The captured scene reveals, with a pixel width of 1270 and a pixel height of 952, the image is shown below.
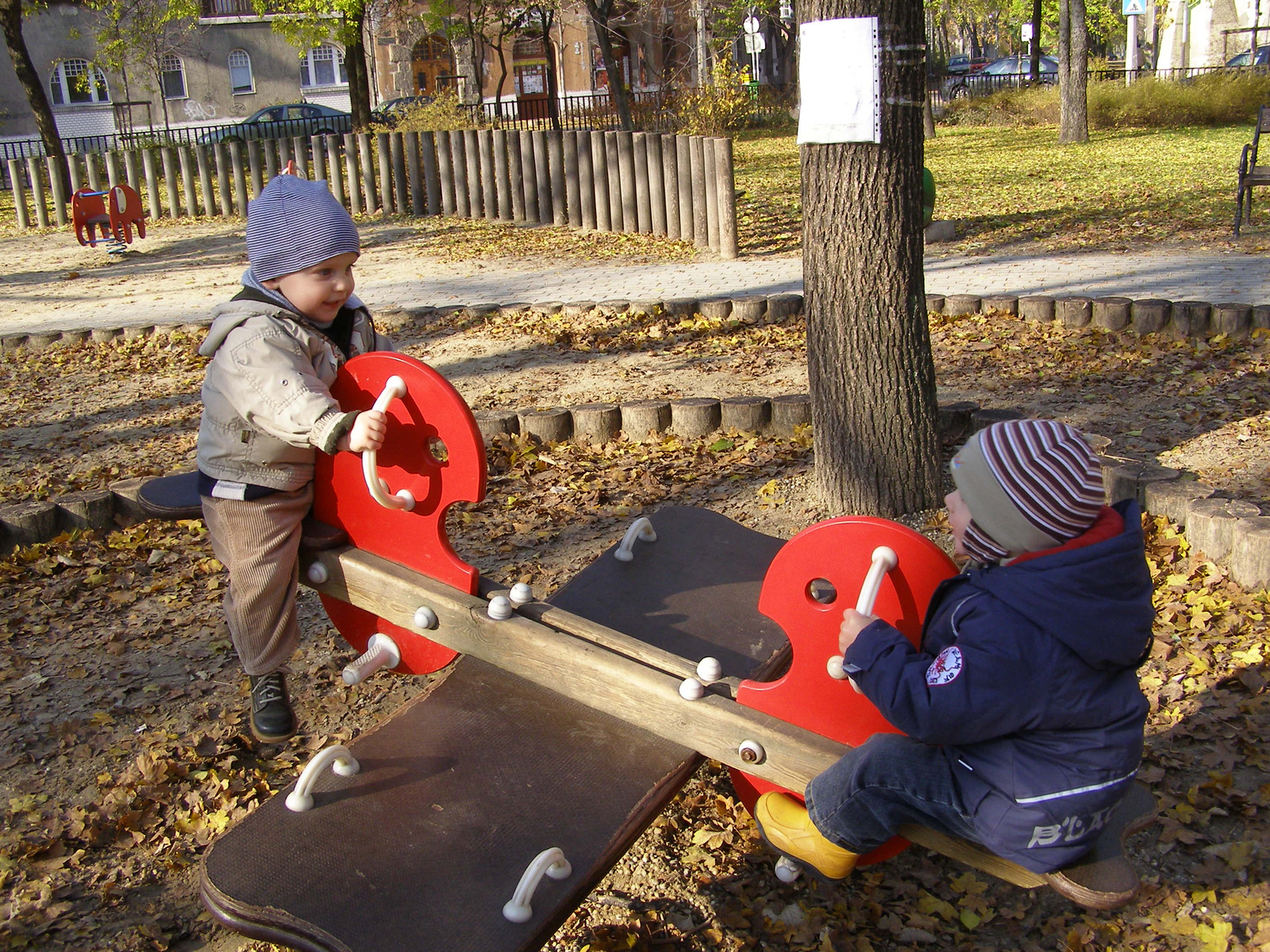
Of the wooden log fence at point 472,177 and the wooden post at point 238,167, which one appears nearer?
the wooden log fence at point 472,177

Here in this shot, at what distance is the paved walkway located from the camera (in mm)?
8336

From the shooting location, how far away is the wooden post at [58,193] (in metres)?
15.7

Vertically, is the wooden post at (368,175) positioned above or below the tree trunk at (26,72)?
below

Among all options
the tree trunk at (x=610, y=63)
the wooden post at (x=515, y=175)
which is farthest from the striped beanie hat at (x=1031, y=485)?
the tree trunk at (x=610, y=63)

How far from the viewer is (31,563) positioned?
168 inches

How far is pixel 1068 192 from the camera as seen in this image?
14.1 m

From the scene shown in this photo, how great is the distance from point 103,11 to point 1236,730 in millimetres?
37160

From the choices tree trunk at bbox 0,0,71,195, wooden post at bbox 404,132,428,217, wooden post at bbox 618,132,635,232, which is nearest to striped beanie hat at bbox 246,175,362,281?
wooden post at bbox 618,132,635,232

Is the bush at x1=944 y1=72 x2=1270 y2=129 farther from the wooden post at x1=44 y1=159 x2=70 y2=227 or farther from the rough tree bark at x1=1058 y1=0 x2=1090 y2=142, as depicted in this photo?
the wooden post at x1=44 y1=159 x2=70 y2=227

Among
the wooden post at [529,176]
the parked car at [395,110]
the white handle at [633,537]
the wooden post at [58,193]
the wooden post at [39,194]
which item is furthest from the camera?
the parked car at [395,110]

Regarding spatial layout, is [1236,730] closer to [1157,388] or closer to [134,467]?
[1157,388]

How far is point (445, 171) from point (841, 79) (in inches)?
448

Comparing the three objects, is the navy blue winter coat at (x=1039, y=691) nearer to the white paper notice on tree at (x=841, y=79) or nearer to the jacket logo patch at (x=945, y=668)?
the jacket logo patch at (x=945, y=668)

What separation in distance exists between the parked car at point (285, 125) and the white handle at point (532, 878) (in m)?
29.6
